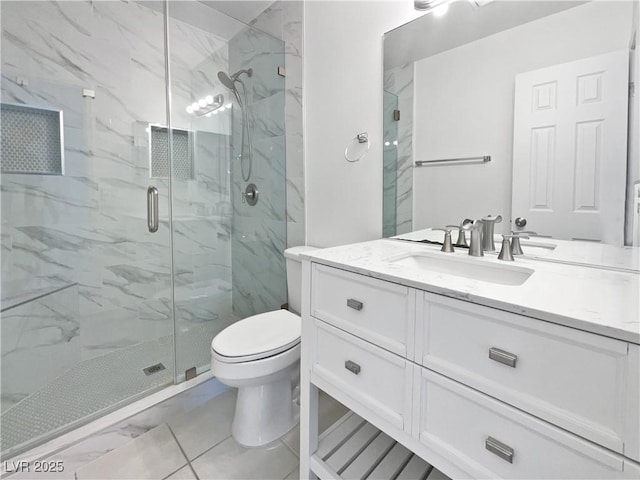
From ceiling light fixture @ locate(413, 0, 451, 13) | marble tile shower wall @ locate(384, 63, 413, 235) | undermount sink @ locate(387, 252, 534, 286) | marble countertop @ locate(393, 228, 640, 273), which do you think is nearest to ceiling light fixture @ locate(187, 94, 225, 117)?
marble tile shower wall @ locate(384, 63, 413, 235)

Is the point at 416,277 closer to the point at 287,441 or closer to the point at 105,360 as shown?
the point at 287,441

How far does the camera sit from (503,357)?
2.30ft

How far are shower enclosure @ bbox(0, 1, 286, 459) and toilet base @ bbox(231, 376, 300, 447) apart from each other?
18.7 inches

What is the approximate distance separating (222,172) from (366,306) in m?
1.68

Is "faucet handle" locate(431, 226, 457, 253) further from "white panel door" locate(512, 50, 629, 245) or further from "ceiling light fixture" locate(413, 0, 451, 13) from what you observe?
"ceiling light fixture" locate(413, 0, 451, 13)

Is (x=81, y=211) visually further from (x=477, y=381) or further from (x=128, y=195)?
(x=477, y=381)

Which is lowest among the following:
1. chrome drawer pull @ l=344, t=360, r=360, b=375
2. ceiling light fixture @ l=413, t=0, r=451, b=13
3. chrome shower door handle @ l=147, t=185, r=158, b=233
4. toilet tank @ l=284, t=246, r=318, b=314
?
chrome drawer pull @ l=344, t=360, r=360, b=375

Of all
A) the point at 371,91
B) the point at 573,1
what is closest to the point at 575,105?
the point at 573,1

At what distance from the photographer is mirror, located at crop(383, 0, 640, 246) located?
1010 millimetres

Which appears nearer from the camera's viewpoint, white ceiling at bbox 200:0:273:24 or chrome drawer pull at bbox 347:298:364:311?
chrome drawer pull at bbox 347:298:364:311

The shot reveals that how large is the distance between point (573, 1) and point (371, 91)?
84cm

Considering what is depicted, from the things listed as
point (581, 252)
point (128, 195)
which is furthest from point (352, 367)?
point (128, 195)

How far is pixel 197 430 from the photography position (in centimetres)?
156

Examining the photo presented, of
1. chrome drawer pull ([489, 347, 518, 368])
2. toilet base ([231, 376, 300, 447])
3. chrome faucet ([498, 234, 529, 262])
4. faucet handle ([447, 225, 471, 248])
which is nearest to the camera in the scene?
chrome drawer pull ([489, 347, 518, 368])
